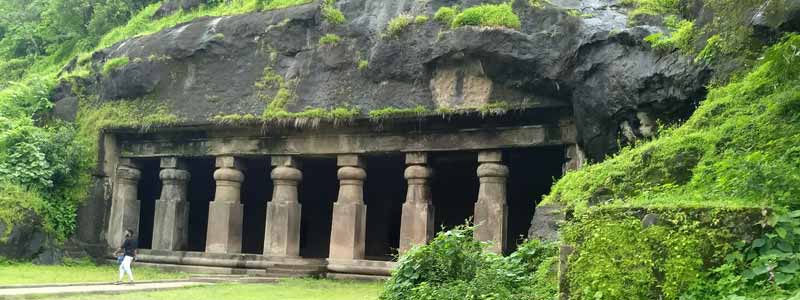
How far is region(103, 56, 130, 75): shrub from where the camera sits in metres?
16.5

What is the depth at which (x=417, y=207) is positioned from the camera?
1399 cm

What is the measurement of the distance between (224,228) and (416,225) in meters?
4.34

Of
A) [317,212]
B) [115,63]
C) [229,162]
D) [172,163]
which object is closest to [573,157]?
[229,162]

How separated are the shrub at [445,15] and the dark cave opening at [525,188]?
440 cm

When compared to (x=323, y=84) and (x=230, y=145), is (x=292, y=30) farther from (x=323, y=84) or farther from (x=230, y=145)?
(x=230, y=145)

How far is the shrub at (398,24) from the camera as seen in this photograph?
44.9 feet

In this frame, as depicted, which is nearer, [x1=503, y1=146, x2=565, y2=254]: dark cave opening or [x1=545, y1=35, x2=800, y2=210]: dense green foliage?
[x1=545, y1=35, x2=800, y2=210]: dense green foliage

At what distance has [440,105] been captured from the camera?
13.4 metres

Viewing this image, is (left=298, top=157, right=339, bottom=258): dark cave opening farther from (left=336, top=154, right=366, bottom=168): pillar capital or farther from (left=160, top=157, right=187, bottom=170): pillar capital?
(left=336, top=154, right=366, bottom=168): pillar capital

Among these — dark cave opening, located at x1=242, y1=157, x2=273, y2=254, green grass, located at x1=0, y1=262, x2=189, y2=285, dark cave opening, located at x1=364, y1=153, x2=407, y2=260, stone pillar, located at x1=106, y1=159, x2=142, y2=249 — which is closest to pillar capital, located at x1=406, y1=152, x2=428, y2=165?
green grass, located at x1=0, y1=262, x2=189, y2=285

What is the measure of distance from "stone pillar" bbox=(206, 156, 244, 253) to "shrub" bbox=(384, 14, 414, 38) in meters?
4.48

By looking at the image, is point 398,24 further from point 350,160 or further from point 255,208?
point 255,208

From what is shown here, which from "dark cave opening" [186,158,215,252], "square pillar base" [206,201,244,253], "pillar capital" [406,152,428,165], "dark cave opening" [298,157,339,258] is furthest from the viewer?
"dark cave opening" [186,158,215,252]

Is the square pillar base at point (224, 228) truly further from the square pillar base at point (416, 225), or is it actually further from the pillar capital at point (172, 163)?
the square pillar base at point (416, 225)
